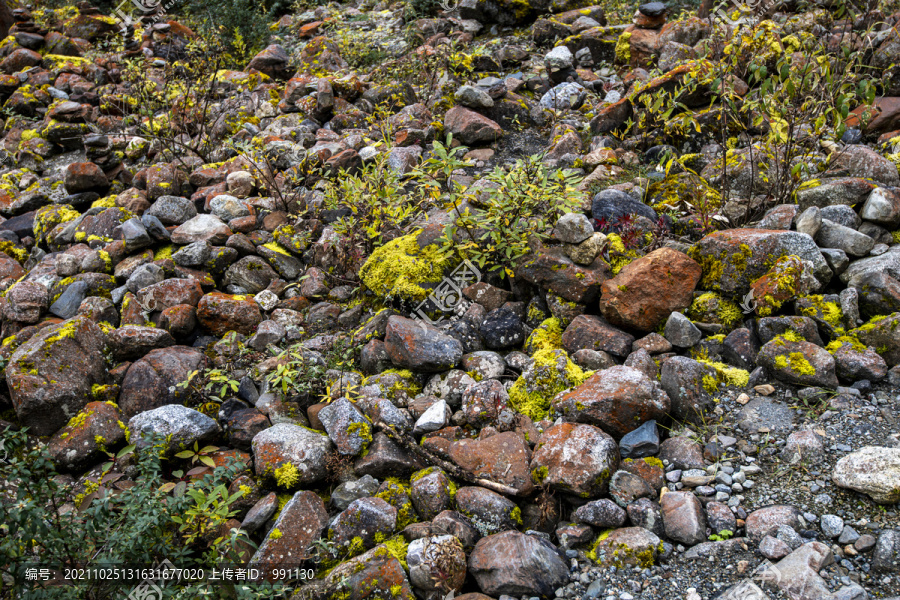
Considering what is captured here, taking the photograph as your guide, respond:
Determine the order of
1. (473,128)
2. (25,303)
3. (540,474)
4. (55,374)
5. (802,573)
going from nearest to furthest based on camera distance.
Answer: (802,573) → (540,474) → (55,374) → (25,303) → (473,128)

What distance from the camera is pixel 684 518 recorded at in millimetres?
2729

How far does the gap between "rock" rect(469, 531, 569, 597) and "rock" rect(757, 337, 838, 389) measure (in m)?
1.84

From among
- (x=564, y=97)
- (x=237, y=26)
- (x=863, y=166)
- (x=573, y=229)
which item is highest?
(x=237, y=26)

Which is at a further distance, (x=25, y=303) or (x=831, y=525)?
(x=25, y=303)

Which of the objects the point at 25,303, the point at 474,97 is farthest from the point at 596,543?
the point at 474,97

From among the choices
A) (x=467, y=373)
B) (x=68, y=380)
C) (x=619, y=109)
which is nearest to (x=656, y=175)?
(x=619, y=109)

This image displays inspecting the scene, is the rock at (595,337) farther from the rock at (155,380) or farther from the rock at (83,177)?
the rock at (83,177)

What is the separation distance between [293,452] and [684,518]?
7.25 feet

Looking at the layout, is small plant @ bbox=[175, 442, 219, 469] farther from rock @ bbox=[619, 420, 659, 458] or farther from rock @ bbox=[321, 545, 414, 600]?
rock @ bbox=[619, 420, 659, 458]

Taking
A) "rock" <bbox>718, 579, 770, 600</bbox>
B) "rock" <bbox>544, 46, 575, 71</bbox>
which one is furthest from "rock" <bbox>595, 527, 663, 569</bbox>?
"rock" <bbox>544, 46, 575, 71</bbox>

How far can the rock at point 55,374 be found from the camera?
11.7 ft

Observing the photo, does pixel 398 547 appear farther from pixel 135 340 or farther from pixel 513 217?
pixel 135 340

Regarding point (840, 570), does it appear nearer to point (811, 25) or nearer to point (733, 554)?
point (733, 554)

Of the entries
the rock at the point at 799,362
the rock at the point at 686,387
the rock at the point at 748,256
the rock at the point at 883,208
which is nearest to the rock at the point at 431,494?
the rock at the point at 686,387
